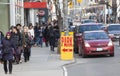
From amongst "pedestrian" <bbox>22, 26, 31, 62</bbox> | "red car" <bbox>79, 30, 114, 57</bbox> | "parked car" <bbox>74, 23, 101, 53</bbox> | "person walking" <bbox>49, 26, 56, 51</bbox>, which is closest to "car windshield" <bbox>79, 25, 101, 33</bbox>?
"parked car" <bbox>74, 23, 101, 53</bbox>

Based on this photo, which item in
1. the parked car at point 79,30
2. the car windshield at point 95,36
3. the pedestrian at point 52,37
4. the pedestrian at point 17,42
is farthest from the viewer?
the pedestrian at point 52,37

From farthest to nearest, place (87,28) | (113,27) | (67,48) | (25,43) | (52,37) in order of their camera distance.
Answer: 1. (113,27)
2. (87,28)
3. (52,37)
4. (67,48)
5. (25,43)

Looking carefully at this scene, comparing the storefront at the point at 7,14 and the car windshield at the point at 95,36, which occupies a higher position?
the storefront at the point at 7,14

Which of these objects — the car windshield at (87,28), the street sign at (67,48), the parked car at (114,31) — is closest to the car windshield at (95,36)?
the street sign at (67,48)

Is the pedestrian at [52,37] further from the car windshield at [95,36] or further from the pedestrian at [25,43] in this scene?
the pedestrian at [25,43]

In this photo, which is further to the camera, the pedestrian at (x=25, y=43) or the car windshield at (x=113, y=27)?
the car windshield at (x=113, y=27)

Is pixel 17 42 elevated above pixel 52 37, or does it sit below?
above

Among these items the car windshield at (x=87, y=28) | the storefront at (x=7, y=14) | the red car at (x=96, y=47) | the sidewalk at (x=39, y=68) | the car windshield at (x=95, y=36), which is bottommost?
the sidewalk at (x=39, y=68)

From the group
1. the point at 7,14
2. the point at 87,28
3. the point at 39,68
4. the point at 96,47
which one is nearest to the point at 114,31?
the point at 87,28

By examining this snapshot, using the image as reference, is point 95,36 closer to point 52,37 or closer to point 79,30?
point 79,30

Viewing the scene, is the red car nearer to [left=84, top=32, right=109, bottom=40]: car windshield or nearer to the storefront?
[left=84, top=32, right=109, bottom=40]: car windshield

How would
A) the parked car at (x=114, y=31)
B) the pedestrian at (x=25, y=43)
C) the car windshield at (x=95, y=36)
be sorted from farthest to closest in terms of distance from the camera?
1. the parked car at (x=114, y=31)
2. the car windshield at (x=95, y=36)
3. the pedestrian at (x=25, y=43)

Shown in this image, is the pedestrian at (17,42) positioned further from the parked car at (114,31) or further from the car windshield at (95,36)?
the parked car at (114,31)

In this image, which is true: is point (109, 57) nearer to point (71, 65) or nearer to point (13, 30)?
point (71, 65)
